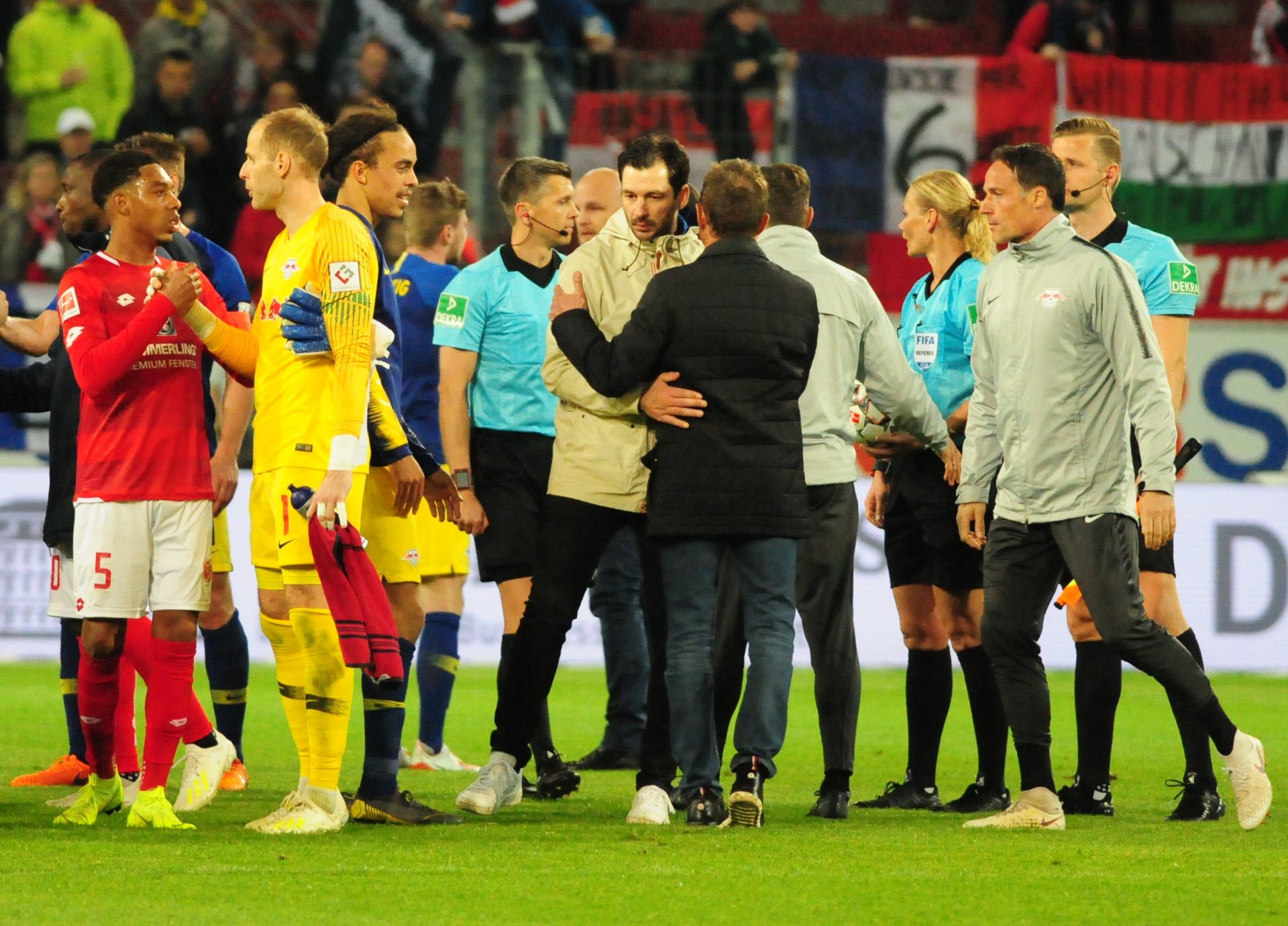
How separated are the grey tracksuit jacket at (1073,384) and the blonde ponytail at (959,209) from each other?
956 mm

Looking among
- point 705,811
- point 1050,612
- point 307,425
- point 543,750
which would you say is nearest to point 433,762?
point 543,750

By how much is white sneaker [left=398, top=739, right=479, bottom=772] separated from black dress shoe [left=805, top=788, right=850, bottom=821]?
1.80 m

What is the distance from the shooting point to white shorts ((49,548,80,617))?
21.3 ft

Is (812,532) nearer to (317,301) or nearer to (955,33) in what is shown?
(317,301)

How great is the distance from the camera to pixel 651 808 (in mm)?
5660

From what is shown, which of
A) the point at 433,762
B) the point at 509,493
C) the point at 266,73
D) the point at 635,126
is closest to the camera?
the point at 509,493

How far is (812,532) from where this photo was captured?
19.5ft

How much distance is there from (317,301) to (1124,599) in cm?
245

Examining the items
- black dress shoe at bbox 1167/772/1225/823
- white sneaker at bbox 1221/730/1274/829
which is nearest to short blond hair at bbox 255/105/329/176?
white sneaker at bbox 1221/730/1274/829

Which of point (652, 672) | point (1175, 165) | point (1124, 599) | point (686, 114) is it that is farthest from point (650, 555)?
point (1175, 165)

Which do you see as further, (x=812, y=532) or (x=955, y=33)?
(x=955, y=33)

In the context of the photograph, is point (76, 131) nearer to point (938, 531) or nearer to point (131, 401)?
point (131, 401)

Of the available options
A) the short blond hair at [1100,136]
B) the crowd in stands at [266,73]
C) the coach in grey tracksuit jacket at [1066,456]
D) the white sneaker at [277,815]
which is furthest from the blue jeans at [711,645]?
the crowd in stands at [266,73]

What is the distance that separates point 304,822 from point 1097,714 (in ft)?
8.56
